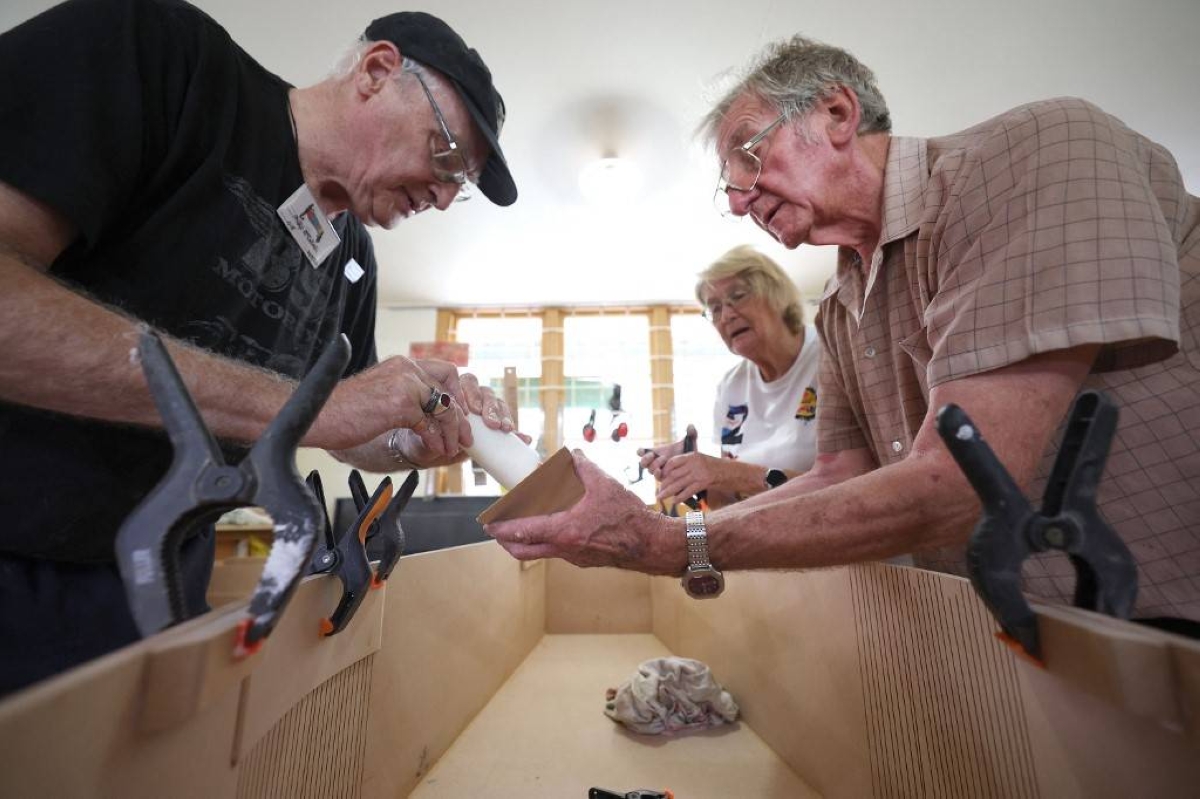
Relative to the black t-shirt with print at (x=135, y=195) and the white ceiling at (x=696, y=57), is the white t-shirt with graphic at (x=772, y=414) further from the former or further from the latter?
the black t-shirt with print at (x=135, y=195)

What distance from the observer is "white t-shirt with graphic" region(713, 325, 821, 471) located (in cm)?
165

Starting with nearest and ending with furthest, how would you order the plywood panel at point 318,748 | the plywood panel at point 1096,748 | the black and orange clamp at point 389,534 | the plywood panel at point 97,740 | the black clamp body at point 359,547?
the plywood panel at point 97,740 → the plywood panel at point 1096,748 → the plywood panel at point 318,748 → the black clamp body at point 359,547 → the black and orange clamp at point 389,534

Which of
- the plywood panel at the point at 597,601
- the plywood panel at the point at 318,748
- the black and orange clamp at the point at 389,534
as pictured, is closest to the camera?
the plywood panel at the point at 318,748

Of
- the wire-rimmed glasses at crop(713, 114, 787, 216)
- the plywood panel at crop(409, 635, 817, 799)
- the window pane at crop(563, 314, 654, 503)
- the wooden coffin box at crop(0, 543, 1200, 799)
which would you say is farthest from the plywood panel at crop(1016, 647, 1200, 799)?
the window pane at crop(563, 314, 654, 503)

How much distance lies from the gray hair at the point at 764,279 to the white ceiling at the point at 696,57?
285 mm

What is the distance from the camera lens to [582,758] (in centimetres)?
88

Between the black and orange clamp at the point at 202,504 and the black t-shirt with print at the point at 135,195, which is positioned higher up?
the black t-shirt with print at the point at 135,195

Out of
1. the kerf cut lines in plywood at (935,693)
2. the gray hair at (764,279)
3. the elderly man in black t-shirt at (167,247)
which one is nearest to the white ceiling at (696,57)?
the gray hair at (764,279)

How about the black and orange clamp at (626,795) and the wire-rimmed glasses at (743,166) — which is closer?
the black and orange clamp at (626,795)

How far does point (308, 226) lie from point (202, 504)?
2.29ft

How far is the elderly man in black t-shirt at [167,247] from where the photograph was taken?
501 millimetres

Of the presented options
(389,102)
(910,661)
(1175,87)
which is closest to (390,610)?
(910,661)

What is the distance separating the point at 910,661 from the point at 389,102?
1107 millimetres

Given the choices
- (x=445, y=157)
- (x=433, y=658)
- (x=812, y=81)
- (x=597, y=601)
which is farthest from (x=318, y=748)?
(x=597, y=601)
